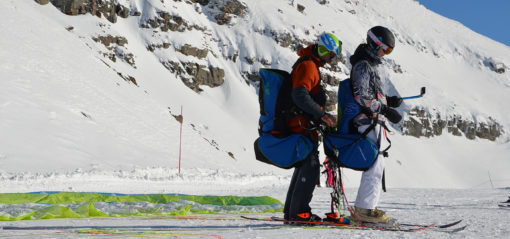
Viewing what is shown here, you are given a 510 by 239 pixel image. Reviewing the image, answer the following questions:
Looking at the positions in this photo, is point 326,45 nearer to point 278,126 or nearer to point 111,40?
point 278,126

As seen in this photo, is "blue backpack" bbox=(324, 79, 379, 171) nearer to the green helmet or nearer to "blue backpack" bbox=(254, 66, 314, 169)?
"blue backpack" bbox=(254, 66, 314, 169)

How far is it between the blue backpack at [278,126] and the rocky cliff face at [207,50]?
5712 cm

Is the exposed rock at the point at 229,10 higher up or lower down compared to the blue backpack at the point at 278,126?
higher up

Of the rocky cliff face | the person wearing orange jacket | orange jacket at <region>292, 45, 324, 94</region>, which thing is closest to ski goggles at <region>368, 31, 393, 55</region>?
the person wearing orange jacket

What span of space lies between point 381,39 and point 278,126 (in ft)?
4.67

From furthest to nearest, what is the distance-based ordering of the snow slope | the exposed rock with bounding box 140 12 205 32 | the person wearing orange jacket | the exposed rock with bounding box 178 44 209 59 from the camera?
1. the exposed rock with bounding box 178 44 209 59
2. the exposed rock with bounding box 140 12 205 32
3. the snow slope
4. the person wearing orange jacket

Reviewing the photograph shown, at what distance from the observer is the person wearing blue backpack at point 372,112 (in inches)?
182

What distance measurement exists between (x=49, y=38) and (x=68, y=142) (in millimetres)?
18253

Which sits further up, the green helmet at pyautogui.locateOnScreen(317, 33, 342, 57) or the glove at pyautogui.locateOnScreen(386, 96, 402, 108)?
the green helmet at pyautogui.locateOnScreen(317, 33, 342, 57)

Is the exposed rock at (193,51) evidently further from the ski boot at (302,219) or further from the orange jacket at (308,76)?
the ski boot at (302,219)

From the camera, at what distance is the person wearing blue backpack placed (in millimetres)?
4625

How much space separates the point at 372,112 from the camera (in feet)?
15.4

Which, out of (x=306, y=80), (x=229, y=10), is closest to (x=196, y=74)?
(x=229, y=10)

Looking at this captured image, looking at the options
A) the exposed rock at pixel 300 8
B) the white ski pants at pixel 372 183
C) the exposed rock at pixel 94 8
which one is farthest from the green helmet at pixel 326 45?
the exposed rock at pixel 300 8
